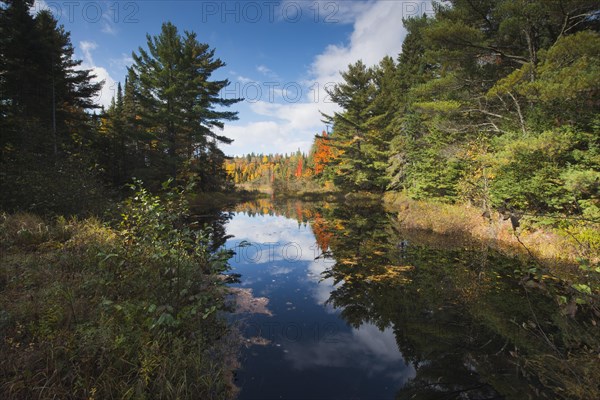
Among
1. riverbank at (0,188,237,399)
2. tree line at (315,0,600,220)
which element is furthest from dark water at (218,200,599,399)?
tree line at (315,0,600,220)

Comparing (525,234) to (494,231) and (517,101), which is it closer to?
(494,231)

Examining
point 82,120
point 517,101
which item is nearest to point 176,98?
point 82,120

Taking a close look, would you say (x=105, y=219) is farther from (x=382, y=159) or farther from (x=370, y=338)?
(x=382, y=159)

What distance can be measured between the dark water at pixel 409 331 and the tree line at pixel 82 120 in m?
5.96

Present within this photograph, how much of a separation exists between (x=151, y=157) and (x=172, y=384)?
26.4 m

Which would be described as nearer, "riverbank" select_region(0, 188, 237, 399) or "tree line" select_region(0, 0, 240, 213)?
"riverbank" select_region(0, 188, 237, 399)

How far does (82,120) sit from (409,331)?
28458 millimetres

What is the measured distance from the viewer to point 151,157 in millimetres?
25812

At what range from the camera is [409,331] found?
224 inches

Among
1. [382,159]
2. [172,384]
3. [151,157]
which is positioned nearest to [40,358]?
[172,384]

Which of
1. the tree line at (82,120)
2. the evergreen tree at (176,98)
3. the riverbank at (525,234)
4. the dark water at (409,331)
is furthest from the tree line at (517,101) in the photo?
the evergreen tree at (176,98)

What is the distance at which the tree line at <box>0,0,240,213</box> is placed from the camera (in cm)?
963

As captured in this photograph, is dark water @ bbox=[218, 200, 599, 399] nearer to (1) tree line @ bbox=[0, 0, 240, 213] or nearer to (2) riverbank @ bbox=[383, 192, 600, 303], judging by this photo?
(2) riverbank @ bbox=[383, 192, 600, 303]

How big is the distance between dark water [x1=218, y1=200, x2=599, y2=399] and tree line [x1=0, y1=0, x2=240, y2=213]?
5962mm
